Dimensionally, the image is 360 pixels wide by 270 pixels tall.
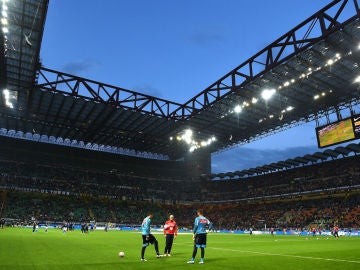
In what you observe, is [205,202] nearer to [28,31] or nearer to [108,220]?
[108,220]

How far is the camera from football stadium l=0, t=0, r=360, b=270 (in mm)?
15523

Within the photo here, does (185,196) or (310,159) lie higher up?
(310,159)

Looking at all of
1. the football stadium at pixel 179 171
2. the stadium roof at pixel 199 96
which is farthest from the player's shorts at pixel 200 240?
the stadium roof at pixel 199 96

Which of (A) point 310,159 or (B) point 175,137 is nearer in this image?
(B) point 175,137

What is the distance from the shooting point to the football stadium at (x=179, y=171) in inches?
611

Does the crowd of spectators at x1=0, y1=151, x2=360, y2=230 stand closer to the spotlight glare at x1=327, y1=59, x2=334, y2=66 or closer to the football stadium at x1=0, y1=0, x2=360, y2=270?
the football stadium at x1=0, y1=0, x2=360, y2=270

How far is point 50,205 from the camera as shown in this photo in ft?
197

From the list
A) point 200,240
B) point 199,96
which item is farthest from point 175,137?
point 200,240

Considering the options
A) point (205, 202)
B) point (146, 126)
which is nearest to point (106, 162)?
point (205, 202)

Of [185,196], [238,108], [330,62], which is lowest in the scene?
[185,196]

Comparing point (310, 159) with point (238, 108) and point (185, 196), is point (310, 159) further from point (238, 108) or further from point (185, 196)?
point (238, 108)

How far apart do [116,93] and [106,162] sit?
4299 centimetres

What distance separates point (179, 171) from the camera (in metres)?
81.4

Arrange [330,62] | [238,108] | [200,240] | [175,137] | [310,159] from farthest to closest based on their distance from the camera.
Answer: [310,159]
[175,137]
[238,108]
[330,62]
[200,240]
